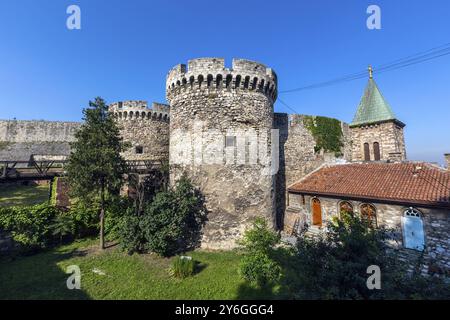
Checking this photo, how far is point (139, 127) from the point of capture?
20500 millimetres

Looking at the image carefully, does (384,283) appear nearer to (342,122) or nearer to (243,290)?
(243,290)

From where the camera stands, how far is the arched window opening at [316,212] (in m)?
14.6

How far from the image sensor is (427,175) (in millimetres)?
12008

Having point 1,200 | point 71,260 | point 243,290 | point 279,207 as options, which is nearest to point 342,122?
point 279,207

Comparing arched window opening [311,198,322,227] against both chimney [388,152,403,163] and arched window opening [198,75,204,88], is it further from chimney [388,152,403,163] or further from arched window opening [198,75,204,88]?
arched window opening [198,75,204,88]

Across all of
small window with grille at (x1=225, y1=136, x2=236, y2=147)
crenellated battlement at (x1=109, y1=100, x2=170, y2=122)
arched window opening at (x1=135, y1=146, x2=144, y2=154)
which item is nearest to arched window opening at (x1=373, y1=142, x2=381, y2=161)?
small window with grille at (x1=225, y1=136, x2=236, y2=147)

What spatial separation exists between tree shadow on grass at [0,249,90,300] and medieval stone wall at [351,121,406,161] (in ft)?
76.3

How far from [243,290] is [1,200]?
909 inches

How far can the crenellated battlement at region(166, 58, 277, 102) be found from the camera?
1282 cm

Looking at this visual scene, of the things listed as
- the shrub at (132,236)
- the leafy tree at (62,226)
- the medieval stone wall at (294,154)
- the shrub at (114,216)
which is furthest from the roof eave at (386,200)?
the leafy tree at (62,226)

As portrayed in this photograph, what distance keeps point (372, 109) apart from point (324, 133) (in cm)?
605

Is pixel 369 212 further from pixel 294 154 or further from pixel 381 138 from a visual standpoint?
pixel 381 138

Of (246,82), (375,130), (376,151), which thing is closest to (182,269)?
(246,82)

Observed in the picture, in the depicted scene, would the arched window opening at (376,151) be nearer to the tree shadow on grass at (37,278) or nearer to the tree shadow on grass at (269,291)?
the tree shadow on grass at (269,291)
